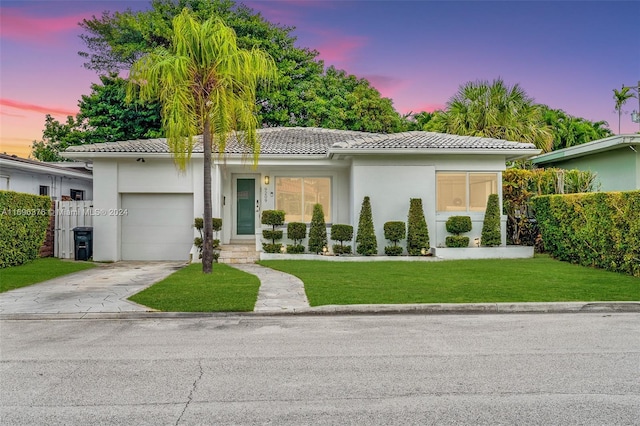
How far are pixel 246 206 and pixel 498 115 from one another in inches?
545

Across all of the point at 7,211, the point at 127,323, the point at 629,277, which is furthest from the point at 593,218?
the point at 7,211

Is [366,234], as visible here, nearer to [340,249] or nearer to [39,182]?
[340,249]

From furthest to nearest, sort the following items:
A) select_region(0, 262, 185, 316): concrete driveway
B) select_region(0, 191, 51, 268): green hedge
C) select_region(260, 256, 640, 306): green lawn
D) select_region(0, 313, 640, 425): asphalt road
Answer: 1. select_region(0, 191, 51, 268): green hedge
2. select_region(260, 256, 640, 306): green lawn
3. select_region(0, 262, 185, 316): concrete driveway
4. select_region(0, 313, 640, 425): asphalt road

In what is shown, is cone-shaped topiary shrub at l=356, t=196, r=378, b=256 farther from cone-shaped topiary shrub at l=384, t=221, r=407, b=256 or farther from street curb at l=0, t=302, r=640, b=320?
street curb at l=0, t=302, r=640, b=320

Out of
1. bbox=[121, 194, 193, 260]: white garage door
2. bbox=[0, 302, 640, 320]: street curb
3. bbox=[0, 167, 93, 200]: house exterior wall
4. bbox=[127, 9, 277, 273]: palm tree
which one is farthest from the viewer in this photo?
bbox=[121, 194, 193, 260]: white garage door

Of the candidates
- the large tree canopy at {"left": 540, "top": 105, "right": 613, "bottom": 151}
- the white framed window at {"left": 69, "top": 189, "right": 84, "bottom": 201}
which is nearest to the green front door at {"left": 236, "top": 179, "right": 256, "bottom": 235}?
the white framed window at {"left": 69, "top": 189, "right": 84, "bottom": 201}

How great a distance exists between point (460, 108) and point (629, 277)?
15.1 meters

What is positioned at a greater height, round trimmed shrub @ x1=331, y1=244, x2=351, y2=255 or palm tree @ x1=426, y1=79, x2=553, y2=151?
palm tree @ x1=426, y1=79, x2=553, y2=151

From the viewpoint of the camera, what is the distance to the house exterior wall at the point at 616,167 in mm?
16203

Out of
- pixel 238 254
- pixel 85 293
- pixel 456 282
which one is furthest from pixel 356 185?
pixel 85 293

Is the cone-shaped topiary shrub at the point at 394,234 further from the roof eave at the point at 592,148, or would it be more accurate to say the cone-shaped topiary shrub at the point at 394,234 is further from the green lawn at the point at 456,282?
the roof eave at the point at 592,148

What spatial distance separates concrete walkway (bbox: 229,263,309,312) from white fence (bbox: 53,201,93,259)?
6967mm

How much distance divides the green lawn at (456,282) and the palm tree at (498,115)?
11.0 metres

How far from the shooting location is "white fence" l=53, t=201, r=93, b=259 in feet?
53.8
